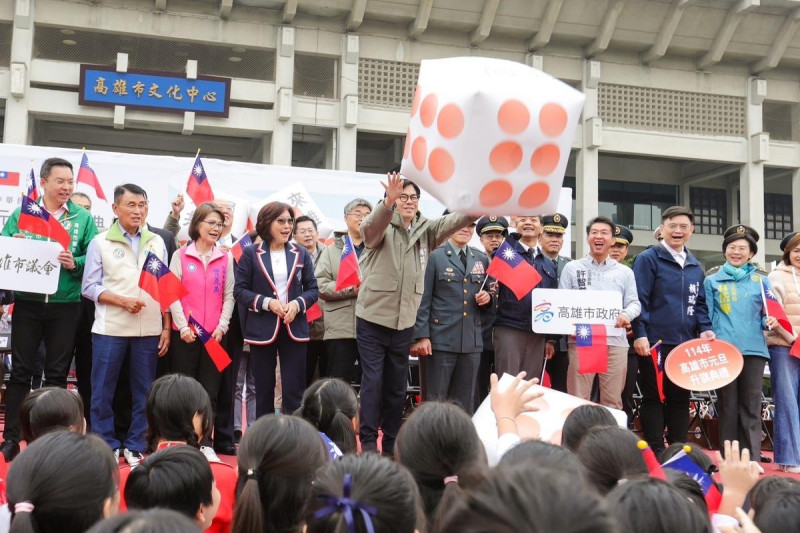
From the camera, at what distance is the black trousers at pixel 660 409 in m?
5.36

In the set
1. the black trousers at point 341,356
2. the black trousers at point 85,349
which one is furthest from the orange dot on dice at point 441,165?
the black trousers at point 85,349

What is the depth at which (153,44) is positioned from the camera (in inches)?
634

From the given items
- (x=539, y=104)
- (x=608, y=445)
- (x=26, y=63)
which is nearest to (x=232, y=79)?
(x=26, y=63)

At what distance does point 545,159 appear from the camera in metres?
3.15

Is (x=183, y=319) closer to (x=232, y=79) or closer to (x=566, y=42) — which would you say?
(x=232, y=79)

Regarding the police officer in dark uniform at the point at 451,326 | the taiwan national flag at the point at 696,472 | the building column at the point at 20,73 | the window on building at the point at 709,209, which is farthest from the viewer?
the window on building at the point at 709,209

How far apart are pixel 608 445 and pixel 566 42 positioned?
55.3 feet

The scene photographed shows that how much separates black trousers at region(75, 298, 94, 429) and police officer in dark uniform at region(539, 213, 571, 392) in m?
3.07

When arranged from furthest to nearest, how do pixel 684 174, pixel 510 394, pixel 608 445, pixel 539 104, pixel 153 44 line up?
pixel 684 174
pixel 153 44
pixel 539 104
pixel 510 394
pixel 608 445

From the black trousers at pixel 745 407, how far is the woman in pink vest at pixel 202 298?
331 cm

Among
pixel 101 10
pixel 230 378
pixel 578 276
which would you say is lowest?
pixel 230 378

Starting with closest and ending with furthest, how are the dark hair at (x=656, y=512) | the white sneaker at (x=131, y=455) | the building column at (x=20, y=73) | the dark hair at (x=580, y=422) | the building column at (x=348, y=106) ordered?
1. the dark hair at (x=656, y=512)
2. the dark hair at (x=580, y=422)
3. the white sneaker at (x=131, y=455)
4. the building column at (x=20, y=73)
5. the building column at (x=348, y=106)

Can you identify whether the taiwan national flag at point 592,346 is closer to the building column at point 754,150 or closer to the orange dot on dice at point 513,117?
the orange dot on dice at point 513,117

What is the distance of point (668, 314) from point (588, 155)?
13.0 meters
